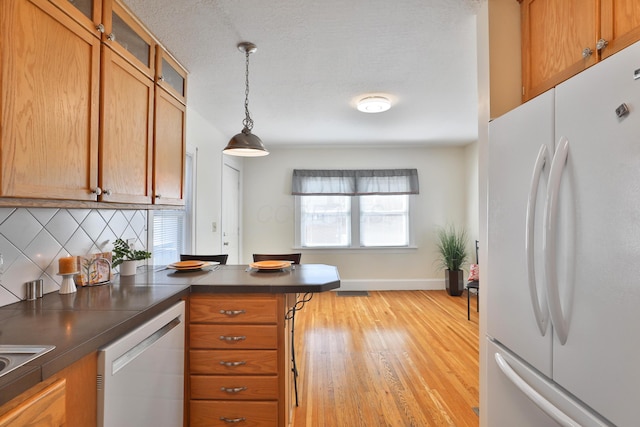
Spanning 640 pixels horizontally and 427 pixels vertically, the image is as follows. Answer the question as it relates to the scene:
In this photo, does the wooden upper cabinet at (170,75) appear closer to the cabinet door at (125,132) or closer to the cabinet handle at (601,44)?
the cabinet door at (125,132)

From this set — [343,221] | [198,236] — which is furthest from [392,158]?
[198,236]

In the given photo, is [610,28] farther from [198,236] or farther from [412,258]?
[412,258]

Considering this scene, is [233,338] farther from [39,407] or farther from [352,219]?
[352,219]

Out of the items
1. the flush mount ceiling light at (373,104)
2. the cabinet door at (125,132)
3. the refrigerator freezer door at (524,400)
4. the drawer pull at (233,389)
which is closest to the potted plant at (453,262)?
the flush mount ceiling light at (373,104)

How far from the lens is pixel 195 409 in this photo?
5.49 feet

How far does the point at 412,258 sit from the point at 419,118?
7.99 ft

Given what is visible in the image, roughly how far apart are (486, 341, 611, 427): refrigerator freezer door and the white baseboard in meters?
3.92

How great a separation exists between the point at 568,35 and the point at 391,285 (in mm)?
→ 4417

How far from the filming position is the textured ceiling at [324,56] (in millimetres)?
1801

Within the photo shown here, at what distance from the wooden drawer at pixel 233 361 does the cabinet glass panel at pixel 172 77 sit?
5.59ft

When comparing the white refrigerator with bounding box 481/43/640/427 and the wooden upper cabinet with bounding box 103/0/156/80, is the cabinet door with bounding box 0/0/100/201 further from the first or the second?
the white refrigerator with bounding box 481/43/640/427

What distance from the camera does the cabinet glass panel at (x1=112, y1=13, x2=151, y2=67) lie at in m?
1.64

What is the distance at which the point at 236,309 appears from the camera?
5.54 ft

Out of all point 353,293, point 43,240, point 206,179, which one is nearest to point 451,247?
point 353,293
